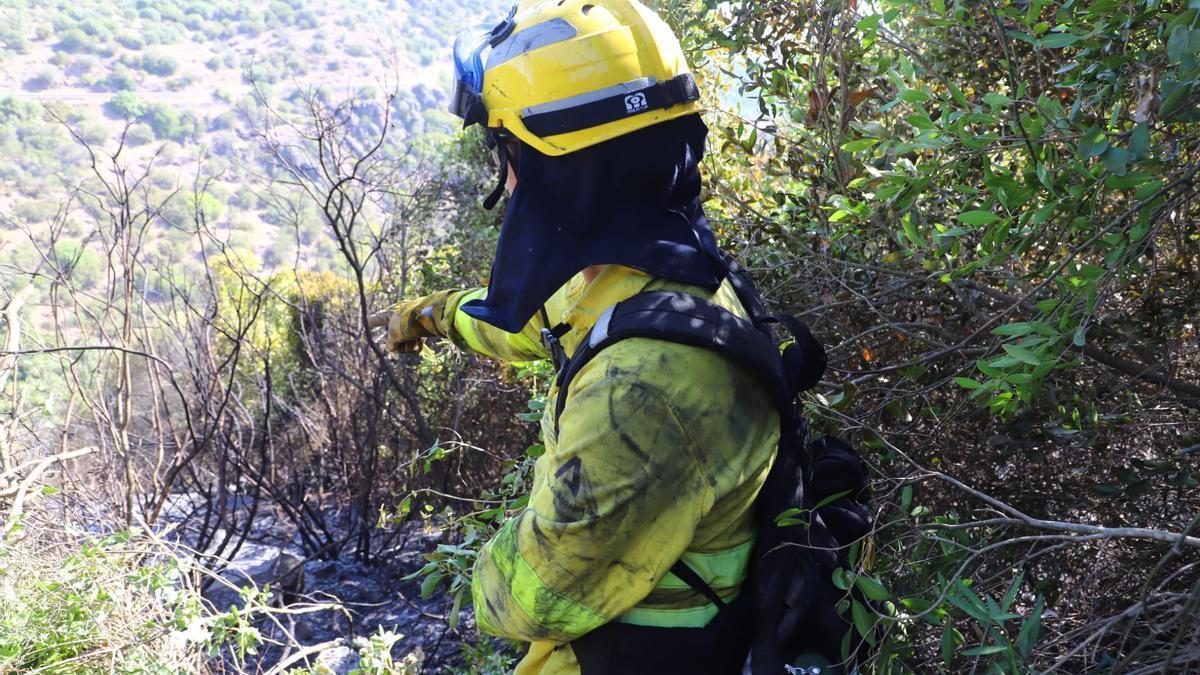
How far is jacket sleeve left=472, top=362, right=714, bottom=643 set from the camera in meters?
1.53

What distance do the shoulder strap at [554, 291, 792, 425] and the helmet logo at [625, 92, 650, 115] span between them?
36 centimetres

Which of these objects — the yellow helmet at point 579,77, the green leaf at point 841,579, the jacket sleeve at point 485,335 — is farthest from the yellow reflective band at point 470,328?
the green leaf at point 841,579

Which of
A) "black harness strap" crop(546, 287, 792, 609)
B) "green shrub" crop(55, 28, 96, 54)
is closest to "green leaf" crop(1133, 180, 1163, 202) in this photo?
"black harness strap" crop(546, 287, 792, 609)

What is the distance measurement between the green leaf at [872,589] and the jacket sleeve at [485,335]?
3.30 feet

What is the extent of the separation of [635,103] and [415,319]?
4.05 ft

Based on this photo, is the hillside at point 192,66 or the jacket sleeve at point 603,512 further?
the hillside at point 192,66

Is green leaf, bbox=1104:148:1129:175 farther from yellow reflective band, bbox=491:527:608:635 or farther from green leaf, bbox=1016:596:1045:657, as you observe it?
yellow reflective band, bbox=491:527:608:635

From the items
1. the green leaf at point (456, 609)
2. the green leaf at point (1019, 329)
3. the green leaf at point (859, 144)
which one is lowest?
the green leaf at point (456, 609)

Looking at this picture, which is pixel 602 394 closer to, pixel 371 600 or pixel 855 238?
pixel 855 238

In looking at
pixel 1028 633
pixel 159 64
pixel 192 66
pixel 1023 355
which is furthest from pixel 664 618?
pixel 192 66

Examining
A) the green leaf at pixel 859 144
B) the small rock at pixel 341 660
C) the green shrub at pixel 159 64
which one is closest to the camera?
the green leaf at pixel 859 144

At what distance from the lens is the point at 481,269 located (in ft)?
20.0

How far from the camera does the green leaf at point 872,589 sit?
161cm

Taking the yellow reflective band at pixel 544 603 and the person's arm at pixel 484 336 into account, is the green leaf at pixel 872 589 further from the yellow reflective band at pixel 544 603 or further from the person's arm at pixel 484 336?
the person's arm at pixel 484 336
